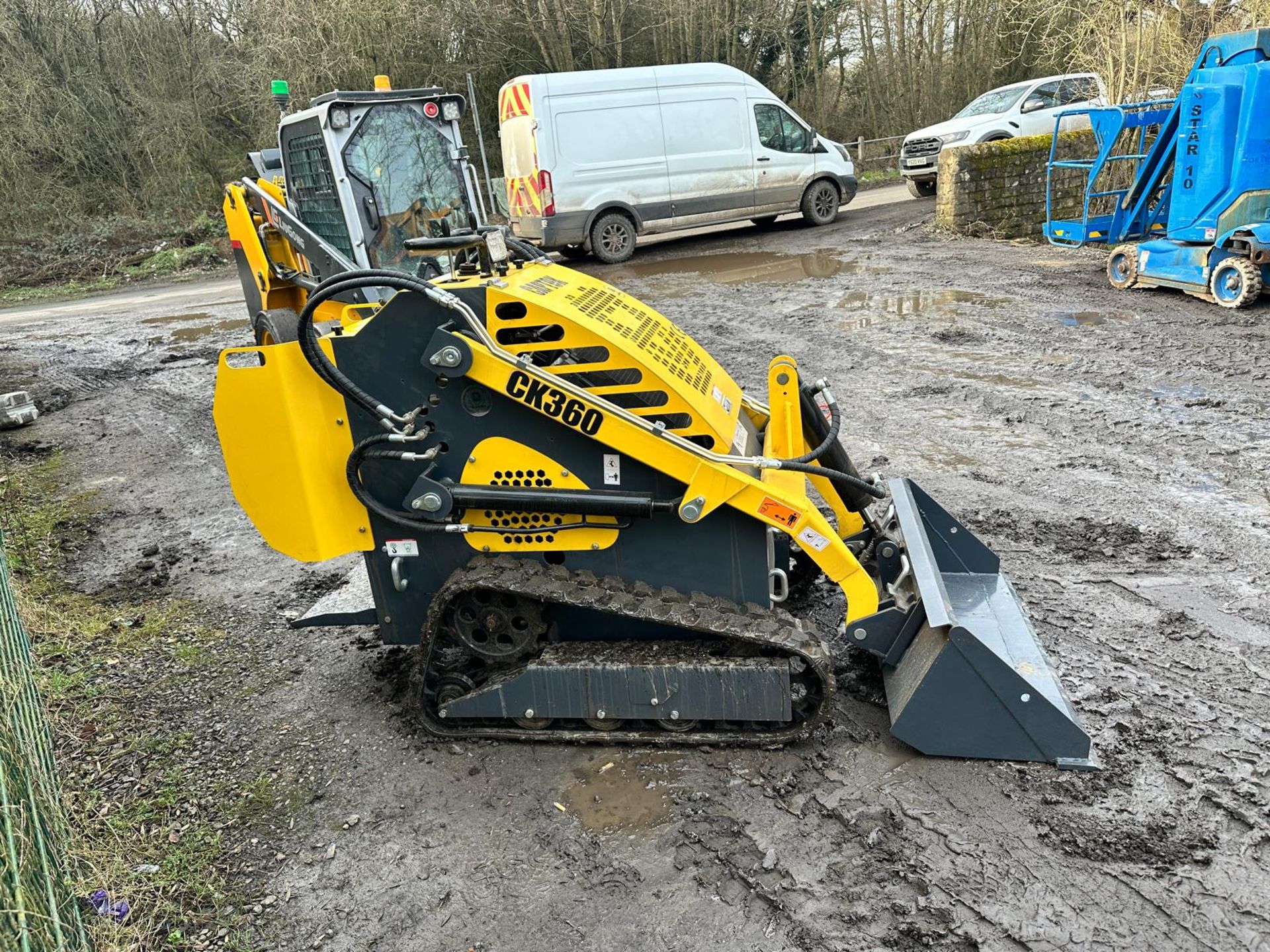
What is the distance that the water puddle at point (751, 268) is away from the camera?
1201 centimetres

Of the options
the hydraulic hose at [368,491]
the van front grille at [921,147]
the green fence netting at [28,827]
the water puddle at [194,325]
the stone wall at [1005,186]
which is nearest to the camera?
the green fence netting at [28,827]

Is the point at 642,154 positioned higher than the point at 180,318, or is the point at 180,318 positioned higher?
the point at 642,154

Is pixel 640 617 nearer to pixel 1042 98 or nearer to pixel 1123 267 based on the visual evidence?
pixel 1123 267

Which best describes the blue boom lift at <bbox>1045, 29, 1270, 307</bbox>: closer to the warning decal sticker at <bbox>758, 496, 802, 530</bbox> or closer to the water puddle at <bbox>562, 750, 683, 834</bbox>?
the warning decal sticker at <bbox>758, 496, 802, 530</bbox>

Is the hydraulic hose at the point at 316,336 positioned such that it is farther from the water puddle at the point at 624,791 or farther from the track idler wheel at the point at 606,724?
the water puddle at the point at 624,791

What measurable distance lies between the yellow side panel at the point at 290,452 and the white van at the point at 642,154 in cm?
1035

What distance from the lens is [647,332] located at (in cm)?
375

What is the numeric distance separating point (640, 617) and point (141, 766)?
2.14 metres

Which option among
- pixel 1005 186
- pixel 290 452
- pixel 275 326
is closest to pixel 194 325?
pixel 275 326

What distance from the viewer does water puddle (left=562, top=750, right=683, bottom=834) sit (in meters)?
3.25

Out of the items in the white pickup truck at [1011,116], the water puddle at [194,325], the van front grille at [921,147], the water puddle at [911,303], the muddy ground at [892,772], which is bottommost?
the muddy ground at [892,772]

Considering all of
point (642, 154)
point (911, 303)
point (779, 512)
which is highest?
point (642, 154)

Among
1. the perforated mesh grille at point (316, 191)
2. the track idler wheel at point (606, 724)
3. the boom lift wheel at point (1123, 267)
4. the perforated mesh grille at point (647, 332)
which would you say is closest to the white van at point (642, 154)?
the perforated mesh grille at point (316, 191)

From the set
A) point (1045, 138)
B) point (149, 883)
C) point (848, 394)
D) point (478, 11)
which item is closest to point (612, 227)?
point (1045, 138)
